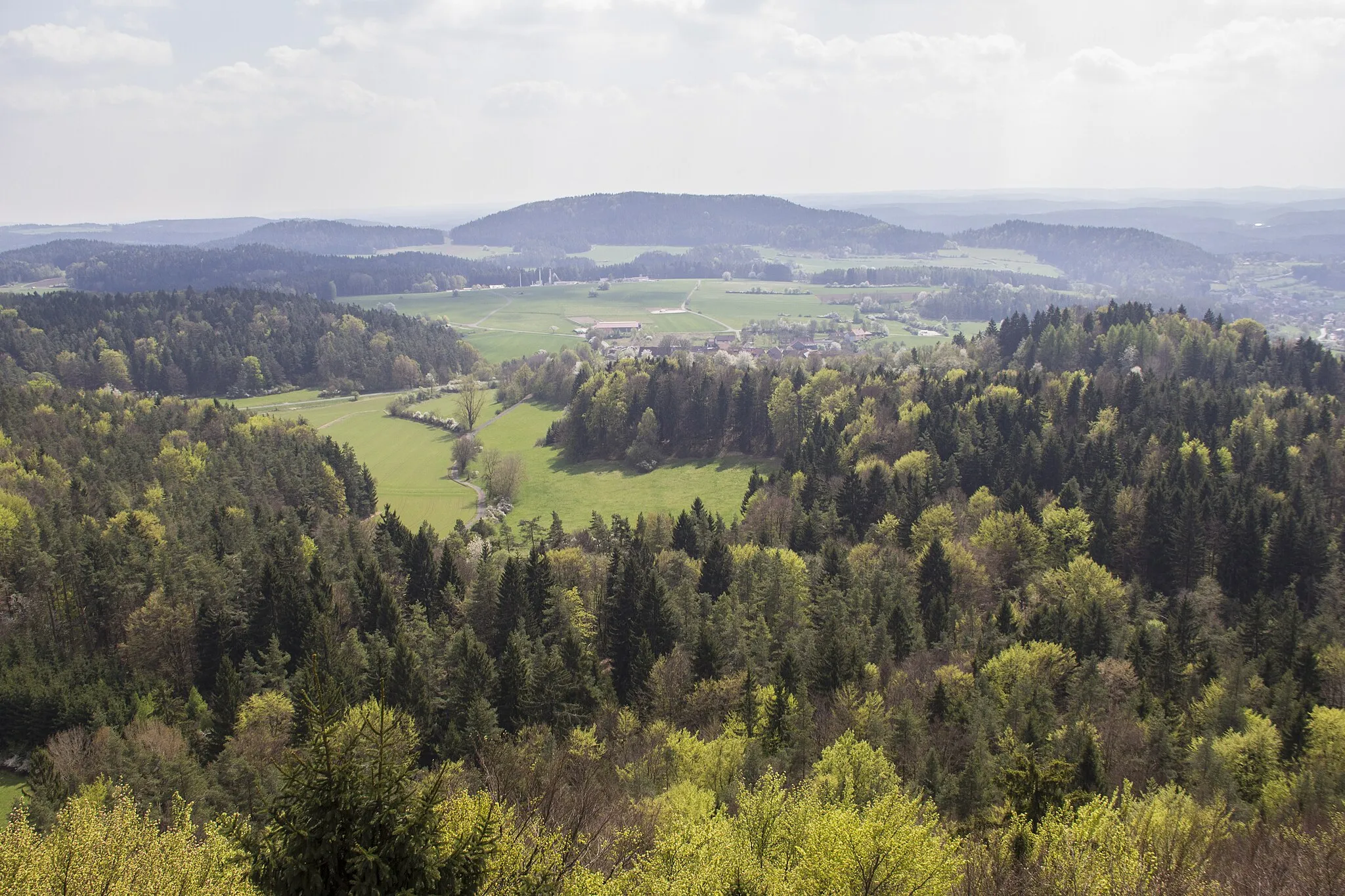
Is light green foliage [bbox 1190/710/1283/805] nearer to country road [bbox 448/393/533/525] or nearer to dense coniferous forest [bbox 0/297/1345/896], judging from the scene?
dense coniferous forest [bbox 0/297/1345/896]

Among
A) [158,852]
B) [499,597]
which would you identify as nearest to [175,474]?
[499,597]

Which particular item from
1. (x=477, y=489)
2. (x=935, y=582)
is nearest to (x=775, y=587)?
(x=935, y=582)

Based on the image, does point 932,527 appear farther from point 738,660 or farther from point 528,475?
point 528,475

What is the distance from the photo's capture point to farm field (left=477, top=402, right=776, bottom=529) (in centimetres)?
12000

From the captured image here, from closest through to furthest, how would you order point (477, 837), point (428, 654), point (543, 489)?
point (477, 837)
point (428, 654)
point (543, 489)

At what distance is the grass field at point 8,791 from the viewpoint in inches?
2003

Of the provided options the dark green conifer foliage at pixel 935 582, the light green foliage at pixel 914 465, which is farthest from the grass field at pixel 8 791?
the light green foliage at pixel 914 465

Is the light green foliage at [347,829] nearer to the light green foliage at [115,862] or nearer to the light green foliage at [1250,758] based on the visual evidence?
the light green foliage at [115,862]

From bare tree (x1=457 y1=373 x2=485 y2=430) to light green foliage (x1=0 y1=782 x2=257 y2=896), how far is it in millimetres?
132027

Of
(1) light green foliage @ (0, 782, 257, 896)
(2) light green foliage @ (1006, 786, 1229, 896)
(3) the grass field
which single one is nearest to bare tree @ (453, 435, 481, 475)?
(3) the grass field

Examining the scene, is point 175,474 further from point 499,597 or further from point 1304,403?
point 1304,403

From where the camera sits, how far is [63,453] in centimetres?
10419

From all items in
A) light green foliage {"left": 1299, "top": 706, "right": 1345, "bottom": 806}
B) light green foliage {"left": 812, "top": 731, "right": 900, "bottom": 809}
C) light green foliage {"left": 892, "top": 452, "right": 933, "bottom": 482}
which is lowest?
light green foliage {"left": 1299, "top": 706, "right": 1345, "bottom": 806}

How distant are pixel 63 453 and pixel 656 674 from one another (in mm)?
84126
